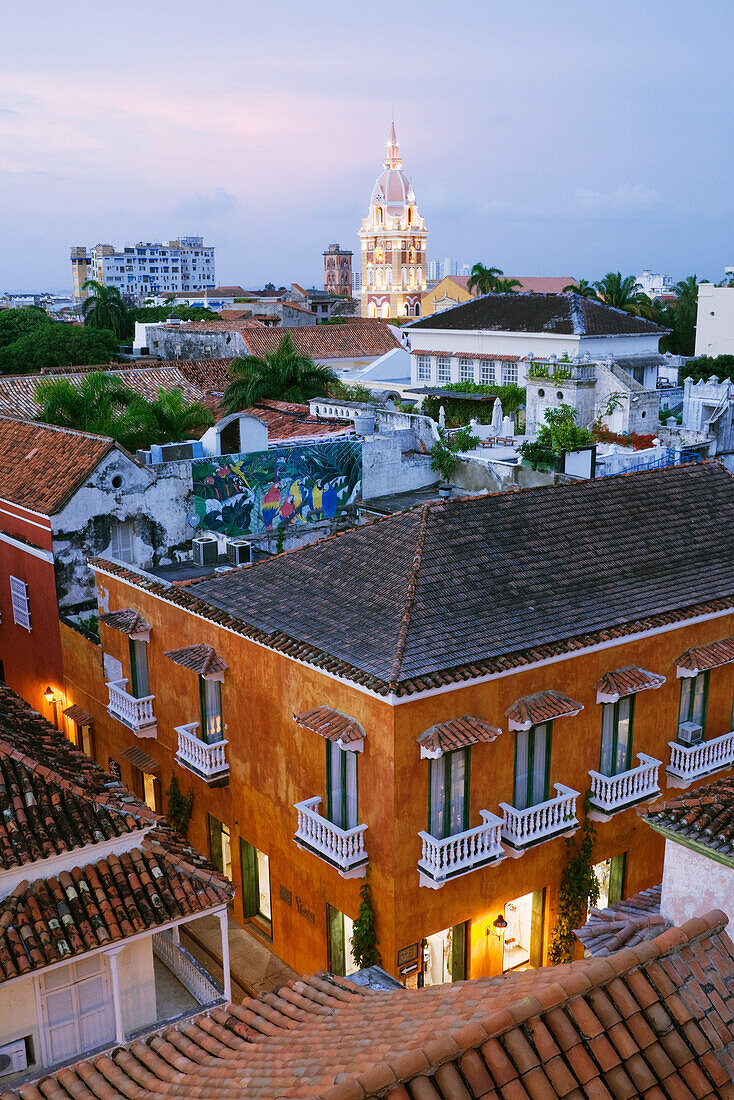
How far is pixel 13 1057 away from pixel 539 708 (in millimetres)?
8232

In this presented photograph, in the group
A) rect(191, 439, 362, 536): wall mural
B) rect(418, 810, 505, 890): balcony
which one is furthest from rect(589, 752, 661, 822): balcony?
rect(191, 439, 362, 536): wall mural

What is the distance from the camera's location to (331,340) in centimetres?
7019

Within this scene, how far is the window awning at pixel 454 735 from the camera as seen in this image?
13.7m

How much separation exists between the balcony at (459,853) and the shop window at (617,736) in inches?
112

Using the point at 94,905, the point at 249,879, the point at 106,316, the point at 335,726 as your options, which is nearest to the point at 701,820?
the point at 335,726

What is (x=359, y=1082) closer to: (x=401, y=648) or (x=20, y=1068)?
(x=20, y=1068)

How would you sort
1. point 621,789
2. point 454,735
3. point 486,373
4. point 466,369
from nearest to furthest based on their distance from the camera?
point 454,735 < point 621,789 < point 486,373 < point 466,369

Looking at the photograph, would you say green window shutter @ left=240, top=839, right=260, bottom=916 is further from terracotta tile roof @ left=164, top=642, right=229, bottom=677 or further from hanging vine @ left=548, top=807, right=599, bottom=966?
hanging vine @ left=548, top=807, right=599, bottom=966

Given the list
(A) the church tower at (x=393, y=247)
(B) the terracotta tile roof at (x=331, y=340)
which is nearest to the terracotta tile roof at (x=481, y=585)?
(B) the terracotta tile roof at (x=331, y=340)

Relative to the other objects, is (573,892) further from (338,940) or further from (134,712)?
(134,712)

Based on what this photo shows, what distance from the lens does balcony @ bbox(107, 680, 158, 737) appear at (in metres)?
19.6

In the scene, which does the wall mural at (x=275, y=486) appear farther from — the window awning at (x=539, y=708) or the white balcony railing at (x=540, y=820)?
the white balcony railing at (x=540, y=820)

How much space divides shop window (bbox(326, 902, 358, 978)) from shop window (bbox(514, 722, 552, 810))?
3383 millimetres

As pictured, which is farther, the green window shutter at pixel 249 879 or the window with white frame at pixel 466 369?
the window with white frame at pixel 466 369
